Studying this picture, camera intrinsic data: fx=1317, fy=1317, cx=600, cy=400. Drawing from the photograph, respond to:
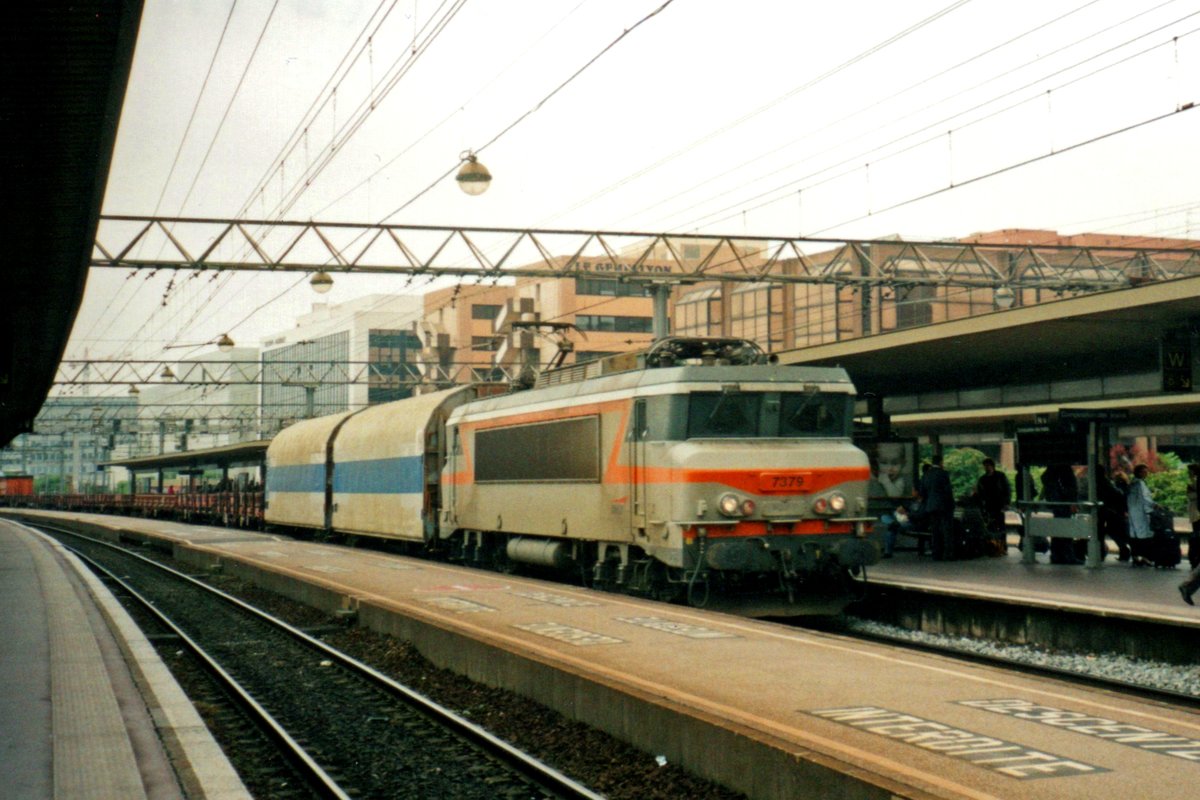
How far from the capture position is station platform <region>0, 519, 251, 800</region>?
8367 mm

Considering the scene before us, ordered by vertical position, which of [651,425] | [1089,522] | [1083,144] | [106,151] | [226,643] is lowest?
[226,643]

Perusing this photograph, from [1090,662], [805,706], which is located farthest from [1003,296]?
[805,706]

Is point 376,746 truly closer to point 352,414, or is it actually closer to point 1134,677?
→ point 1134,677

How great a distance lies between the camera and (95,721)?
1038 centimetres

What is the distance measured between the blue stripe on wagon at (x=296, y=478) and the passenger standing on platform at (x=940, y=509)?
61.6 feet

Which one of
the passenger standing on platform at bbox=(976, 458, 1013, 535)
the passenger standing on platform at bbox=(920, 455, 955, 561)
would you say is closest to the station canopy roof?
the passenger standing on platform at bbox=(976, 458, 1013, 535)

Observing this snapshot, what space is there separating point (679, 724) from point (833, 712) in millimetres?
1041

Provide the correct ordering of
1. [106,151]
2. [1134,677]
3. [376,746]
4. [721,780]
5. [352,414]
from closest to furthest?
[721,780], [376,746], [106,151], [1134,677], [352,414]

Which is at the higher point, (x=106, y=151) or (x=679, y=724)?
(x=106, y=151)

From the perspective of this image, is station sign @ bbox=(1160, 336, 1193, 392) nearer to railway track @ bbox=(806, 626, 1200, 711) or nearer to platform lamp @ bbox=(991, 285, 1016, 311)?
railway track @ bbox=(806, 626, 1200, 711)

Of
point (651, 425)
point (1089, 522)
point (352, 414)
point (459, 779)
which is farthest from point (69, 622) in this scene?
point (352, 414)

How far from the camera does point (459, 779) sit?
Result: 950cm

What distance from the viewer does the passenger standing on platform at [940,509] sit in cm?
2253

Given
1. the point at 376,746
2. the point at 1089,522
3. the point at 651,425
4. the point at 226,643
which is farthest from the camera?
the point at 1089,522
